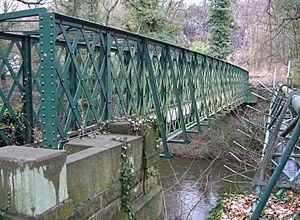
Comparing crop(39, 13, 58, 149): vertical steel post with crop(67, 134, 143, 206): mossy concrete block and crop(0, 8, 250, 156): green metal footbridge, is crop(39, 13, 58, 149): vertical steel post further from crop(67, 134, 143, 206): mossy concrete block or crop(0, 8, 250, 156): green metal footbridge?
crop(67, 134, 143, 206): mossy concrete block

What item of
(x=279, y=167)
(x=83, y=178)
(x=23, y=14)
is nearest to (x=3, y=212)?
(x=83, y=178)

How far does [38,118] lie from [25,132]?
39 cm

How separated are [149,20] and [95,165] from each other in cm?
1719

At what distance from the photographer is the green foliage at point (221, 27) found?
2956 cm

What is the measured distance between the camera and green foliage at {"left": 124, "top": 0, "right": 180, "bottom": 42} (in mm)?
20156

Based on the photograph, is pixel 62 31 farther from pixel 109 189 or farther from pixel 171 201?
pixel 171 201

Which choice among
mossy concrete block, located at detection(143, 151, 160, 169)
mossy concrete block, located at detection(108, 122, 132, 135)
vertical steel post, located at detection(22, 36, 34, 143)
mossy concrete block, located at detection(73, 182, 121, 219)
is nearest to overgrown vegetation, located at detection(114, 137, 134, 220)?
mossy concrete block, located at detection(73, 182, 121, 219)

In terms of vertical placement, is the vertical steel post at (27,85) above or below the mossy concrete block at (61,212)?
above

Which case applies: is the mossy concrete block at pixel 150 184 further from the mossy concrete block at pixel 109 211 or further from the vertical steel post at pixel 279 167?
the vertical steel post at pixel 279 167

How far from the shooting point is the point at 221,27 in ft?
97.1

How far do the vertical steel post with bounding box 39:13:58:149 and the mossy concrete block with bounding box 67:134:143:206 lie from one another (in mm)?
435

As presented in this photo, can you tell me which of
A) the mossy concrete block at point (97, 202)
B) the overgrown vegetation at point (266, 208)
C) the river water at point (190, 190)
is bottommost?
the river water at point (190, 190)

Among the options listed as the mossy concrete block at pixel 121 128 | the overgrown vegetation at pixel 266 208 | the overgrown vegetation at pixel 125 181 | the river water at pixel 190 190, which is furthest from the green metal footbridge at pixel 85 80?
the river water at pixel 190 190

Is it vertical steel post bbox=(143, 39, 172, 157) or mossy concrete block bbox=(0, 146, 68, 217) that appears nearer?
mossy concrete block bbox=(0, 146, 68, 217)
